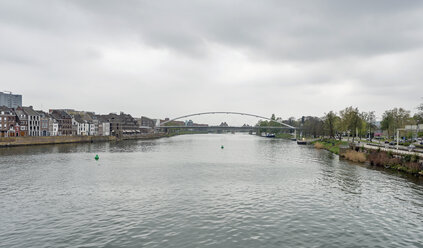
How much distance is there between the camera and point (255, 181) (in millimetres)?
37188

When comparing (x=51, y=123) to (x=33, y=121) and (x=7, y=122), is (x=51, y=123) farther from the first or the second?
(x=7, y=122)

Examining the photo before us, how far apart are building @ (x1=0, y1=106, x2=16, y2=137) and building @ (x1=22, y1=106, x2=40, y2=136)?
673cm

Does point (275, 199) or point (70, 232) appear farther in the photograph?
point (275, 199)

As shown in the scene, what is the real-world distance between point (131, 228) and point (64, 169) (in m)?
33.2

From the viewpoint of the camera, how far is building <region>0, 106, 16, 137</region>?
4141 inches

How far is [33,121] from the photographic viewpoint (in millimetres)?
118375

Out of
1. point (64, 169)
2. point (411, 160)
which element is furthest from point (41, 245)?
point (411, 160)

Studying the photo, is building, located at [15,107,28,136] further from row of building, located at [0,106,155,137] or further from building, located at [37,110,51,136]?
building, located at [37,110,51,136]

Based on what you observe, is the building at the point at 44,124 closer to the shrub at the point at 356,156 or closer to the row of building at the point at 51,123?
the row of building at the point at 51,123

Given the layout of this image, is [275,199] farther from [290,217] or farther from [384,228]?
[384,228]

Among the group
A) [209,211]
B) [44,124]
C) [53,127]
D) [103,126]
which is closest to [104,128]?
[103,126]

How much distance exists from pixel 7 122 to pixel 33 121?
12.2m

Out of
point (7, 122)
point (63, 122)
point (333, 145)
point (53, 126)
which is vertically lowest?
point (333, 145)

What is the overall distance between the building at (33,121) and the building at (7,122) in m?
6.73
